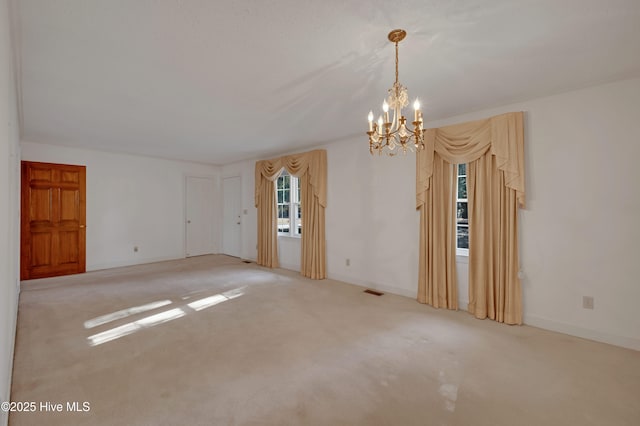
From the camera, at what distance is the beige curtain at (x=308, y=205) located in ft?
16.6

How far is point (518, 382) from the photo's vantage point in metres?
2.08

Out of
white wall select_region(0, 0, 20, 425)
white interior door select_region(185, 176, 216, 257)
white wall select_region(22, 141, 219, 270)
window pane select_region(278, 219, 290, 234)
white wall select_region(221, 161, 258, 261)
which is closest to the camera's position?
white wall select_region(0, 0, 20, 425)

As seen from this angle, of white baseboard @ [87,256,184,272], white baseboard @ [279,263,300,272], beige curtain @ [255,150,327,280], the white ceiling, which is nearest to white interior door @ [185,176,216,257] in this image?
white baseboard @ [87,256,184,272]

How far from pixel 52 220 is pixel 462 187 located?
6931 millimetres

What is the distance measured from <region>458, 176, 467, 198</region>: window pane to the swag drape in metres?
0.19

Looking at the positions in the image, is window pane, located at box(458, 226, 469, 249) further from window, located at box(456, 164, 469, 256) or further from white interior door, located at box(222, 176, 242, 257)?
white interior door, located at box(222, 176, 242, 257)

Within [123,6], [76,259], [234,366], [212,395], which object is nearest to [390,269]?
[234,366]

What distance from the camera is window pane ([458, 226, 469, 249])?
371cm

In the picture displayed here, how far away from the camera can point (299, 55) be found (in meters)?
2.19

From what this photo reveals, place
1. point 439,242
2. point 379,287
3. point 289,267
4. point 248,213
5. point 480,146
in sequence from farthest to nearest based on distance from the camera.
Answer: point 248,213 → point 289,267 → point 379,287 → point 439,242 → point 480,146

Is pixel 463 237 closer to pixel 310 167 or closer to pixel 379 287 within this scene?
pixel 379 287

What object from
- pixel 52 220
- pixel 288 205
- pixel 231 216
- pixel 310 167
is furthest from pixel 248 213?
pixel 52 220

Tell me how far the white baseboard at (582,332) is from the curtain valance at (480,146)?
1262mm

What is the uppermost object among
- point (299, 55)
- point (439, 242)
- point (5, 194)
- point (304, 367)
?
point (299, 55)
